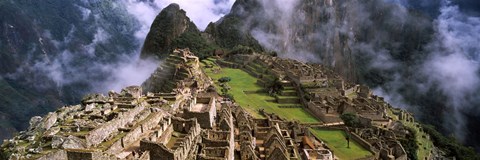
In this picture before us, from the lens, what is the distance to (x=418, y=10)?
631 feet

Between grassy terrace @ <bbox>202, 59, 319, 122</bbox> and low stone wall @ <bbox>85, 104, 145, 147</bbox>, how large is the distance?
73.9ft

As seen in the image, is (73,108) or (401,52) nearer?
(73,108)

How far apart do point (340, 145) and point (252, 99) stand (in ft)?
50.1

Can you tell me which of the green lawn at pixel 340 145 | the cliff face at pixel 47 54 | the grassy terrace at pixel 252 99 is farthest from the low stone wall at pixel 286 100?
the cliff face at pixel 47 54

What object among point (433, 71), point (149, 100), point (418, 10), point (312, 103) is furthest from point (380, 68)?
point (149, 100)

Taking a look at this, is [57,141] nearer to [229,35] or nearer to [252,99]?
[252,99]

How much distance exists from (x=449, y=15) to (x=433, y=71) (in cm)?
2717

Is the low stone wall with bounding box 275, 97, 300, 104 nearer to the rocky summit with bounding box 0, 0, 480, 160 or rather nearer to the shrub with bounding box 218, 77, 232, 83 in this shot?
the rocky summit with bounding box 0, 0, 480, 160

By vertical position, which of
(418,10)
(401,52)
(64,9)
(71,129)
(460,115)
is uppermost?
(418,10)

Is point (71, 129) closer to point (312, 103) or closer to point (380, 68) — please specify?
point (312, 103)

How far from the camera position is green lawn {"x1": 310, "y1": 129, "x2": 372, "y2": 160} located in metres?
42.5

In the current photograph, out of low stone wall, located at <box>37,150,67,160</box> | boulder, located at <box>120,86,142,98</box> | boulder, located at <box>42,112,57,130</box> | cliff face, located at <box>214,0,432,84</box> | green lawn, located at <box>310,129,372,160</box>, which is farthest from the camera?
cliff face, located at <box>214,0,432,84</box>

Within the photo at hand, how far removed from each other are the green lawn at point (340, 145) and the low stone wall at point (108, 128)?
2277 centimetres

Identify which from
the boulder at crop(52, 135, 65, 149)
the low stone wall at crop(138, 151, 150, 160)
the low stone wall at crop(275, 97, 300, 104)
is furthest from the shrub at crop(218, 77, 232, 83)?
the boulder at crop(52, 135, 65, 149)
